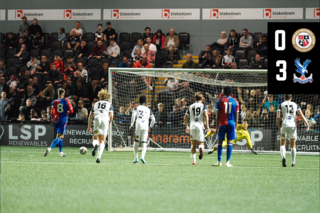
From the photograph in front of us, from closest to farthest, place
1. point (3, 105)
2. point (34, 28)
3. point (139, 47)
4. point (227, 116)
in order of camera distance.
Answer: point (227, 116), point (3, 105), point (139, 47), point (34, 28)

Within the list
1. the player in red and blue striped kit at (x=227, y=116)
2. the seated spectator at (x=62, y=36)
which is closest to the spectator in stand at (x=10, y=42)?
the seated spectator at (x=62, y=36)

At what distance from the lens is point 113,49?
2117 cm

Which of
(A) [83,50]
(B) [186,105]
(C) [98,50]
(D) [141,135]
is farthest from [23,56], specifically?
(D) [141,135]

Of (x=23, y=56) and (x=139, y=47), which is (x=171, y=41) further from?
(x=23, y=56)

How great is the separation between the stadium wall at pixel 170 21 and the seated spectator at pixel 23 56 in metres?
Answer: 2.45

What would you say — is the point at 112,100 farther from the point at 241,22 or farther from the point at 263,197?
the point at 263,197

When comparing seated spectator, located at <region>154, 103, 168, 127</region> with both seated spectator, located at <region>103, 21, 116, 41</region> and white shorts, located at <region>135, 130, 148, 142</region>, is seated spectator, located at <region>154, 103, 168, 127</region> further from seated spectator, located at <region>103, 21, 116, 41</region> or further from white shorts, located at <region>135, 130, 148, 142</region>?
seated spectator, located at <region>103, 21, 116, 41</region>

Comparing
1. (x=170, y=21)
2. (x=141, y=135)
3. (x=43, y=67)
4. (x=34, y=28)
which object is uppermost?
(x=170, y=21)

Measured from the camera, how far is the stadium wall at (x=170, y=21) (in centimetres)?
2219

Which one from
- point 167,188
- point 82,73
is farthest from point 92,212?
point 82,73

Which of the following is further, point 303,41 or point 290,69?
point 303,41

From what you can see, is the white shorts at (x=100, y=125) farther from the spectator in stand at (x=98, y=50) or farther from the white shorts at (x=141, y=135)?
the spectator in stand at (x=98, y=50)

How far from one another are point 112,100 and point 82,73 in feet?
12.3

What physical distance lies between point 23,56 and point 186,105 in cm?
985
